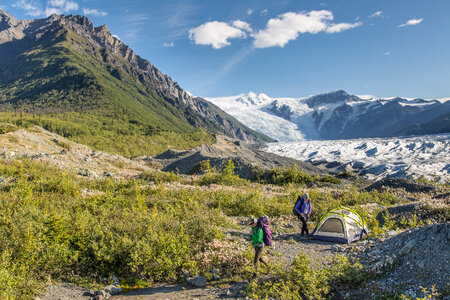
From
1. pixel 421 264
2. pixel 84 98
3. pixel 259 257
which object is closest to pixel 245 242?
pixel 259 257

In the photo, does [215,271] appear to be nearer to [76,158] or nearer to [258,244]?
[258,244]

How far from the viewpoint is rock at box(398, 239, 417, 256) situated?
21.4ft

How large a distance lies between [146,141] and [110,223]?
77.6 meters

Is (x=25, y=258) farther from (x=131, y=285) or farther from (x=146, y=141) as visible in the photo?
(x=146, y=141)

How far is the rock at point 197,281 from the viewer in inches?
260

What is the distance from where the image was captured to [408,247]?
6.55 meters

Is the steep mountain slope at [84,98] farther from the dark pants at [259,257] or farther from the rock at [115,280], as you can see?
the dark pants at [259,257]

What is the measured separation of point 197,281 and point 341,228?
6.41 m

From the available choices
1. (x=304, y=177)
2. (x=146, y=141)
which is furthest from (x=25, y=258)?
(x=146, y=141)

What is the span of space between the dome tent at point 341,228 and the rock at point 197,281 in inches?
226

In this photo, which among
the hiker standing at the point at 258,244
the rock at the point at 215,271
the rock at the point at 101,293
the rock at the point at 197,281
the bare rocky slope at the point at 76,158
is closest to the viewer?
the rock at the point at 101,293

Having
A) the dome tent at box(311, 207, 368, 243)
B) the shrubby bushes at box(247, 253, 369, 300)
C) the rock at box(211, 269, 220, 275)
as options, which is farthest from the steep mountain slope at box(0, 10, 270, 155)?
the shrubby bushes at box(247, 253, 369, 300)

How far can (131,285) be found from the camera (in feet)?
21.4

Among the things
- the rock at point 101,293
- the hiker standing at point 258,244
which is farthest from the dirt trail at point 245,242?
the hiker standing at point 258,244
